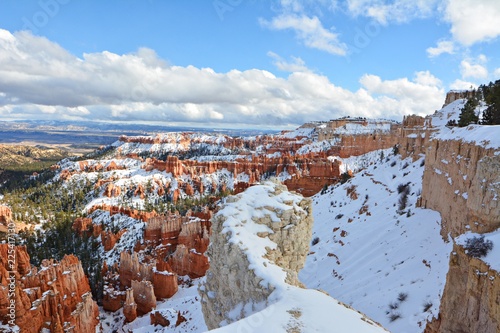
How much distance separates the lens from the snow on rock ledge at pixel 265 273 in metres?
5.84

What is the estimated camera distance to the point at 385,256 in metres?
17.3

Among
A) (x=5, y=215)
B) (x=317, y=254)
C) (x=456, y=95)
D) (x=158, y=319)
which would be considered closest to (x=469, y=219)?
(x=317, y=254)

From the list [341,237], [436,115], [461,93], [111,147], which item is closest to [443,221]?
[341,237]

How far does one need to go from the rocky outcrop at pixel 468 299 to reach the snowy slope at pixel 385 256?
3.83 feet

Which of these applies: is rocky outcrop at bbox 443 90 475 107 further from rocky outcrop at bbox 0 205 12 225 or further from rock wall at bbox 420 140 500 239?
rocky outcrop at bbox 0 205 12 225

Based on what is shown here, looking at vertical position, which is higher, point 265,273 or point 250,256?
point 250,256

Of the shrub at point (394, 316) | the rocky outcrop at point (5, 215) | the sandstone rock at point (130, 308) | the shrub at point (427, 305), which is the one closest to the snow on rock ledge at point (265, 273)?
the shrub at point (394, 316)

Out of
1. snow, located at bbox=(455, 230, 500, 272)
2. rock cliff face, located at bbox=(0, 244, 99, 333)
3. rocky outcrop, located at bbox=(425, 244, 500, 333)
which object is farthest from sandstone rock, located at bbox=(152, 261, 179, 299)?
snow, located at bbox=(455, 230, 500, 272)

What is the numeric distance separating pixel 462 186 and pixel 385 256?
623 centimetres

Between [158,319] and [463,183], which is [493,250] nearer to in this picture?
[463,183]

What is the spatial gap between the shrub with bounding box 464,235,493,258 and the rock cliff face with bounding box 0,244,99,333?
2446 centimetres

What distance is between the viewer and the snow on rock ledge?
19.2 feet

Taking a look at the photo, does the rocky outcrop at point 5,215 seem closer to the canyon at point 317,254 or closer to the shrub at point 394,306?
the canyon at point 317,254

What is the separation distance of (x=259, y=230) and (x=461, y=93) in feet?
198
